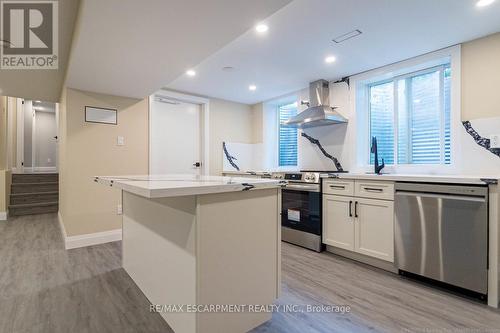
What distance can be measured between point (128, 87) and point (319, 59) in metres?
2.34

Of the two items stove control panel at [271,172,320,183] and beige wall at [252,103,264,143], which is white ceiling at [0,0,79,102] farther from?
beige wall at [252,103,264,143]

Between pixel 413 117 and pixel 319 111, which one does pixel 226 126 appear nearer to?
pixel 319 111

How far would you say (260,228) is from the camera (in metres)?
1.48

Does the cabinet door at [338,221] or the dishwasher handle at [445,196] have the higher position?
the dishwasher handle at [445,196]

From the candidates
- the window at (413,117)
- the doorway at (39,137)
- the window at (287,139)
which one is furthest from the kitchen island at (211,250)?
the doorway at (39,137)

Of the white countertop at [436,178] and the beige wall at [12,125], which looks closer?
the white countertop at [436,178]

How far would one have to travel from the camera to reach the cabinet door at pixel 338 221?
8.43 feet

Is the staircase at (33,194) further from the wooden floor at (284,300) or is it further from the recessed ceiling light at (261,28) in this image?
the recessed ceiling light at (261,28)

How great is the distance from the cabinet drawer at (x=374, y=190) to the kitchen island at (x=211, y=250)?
1.29m

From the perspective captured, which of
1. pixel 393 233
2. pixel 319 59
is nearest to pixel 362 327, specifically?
Answer: pixel 393 233

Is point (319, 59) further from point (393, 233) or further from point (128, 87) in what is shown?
point (128, 87)

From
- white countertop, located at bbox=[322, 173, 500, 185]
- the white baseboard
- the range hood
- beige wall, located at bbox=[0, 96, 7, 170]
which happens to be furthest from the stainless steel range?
beige wall, located at bbox=[0, 96, 7, 170]

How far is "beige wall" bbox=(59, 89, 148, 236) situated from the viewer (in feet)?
9.78

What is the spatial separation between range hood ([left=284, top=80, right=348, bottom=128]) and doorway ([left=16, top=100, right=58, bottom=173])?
7.32 meters
